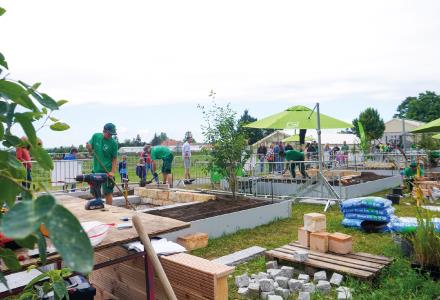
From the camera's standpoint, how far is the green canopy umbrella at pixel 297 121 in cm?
1141

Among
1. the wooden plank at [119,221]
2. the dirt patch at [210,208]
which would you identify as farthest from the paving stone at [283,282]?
the dirt patch at [210,208]

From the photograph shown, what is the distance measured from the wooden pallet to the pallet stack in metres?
0.08

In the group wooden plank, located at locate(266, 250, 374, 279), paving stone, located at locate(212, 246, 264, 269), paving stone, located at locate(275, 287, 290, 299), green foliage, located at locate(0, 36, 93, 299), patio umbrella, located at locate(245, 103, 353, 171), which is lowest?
paving stone, located at locate(275, 287, 290, 299)

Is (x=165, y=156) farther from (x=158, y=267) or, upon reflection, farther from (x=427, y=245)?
(x=158, y=267)

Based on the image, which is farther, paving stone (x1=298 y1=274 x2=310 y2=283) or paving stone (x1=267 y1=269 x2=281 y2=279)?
paving stone (x1=267 y1=269 x2=281 y2=279)

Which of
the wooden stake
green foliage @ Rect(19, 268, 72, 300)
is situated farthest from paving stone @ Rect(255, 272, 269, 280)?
green foliage @ Rect(19, 268, 72, 300)

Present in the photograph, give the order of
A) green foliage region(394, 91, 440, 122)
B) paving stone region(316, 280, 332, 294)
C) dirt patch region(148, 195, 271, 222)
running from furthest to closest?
green foliage region(394, 91, 440, 122) < dirt patch region(148, 195, 271, 222) < paving stone region(316, 280, 332, 294)

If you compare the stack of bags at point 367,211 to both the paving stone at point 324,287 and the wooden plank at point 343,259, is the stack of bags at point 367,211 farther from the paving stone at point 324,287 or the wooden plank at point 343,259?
the paving stone at point 324,287

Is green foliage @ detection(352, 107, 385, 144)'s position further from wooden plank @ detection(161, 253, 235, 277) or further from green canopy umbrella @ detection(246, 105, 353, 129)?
wooden plank @ detection(161, 253, 235, 277)

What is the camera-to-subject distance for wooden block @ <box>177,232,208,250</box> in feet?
20.0

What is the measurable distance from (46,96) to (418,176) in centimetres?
1171

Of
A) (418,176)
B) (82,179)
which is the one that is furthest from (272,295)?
(418,176)

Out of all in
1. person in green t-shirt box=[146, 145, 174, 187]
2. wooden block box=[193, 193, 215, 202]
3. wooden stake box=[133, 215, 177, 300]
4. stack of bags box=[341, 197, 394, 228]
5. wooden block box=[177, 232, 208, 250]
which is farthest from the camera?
person in green t-shirt box=[146, 145, 174, 187]

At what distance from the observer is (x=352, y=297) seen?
13.1 ft
